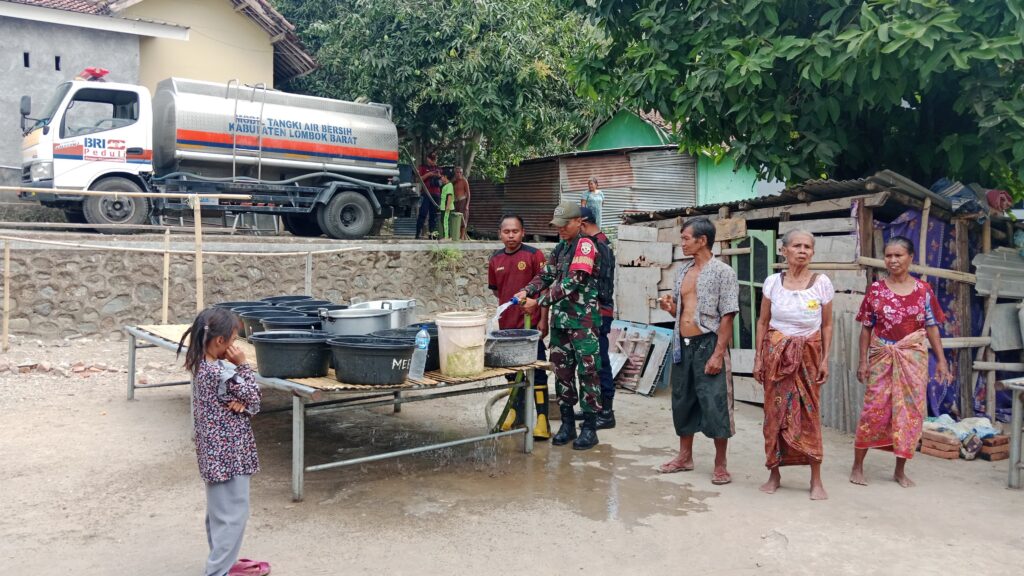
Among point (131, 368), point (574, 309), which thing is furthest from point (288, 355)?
point (131, 368)

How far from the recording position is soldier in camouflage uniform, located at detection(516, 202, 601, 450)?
603 cm

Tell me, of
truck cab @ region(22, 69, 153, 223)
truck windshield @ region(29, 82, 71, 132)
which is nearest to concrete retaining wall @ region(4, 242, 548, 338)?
truck cab @ region(22, 69, 153, 223)

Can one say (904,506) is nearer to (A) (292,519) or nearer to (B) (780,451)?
(B) (780,451)

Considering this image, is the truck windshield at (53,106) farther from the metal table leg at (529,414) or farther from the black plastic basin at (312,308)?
the metal table leg at (529,414)

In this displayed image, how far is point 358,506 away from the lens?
493 centimetres

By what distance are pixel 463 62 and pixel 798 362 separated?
10.7 metres

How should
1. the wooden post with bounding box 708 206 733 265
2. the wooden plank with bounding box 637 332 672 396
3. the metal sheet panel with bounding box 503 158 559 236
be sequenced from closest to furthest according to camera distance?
the wooden post with bounding box 708 206 733 265 < the wooden plank with bounding box 637 332 672 396 < the metal sheet panel with bounding box 503 158 559 236

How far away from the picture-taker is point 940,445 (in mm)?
6297

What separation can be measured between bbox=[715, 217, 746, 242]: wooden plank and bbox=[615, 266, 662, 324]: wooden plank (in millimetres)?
903

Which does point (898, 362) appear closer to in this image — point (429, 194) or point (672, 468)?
point (672, 468)

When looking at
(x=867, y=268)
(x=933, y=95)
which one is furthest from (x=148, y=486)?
(x=933, y=95)

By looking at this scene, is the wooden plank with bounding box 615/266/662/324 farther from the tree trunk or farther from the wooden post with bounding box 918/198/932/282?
the tree trunk

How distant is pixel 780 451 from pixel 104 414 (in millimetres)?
5413

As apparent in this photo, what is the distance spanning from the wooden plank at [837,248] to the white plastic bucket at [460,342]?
298 centimetres
